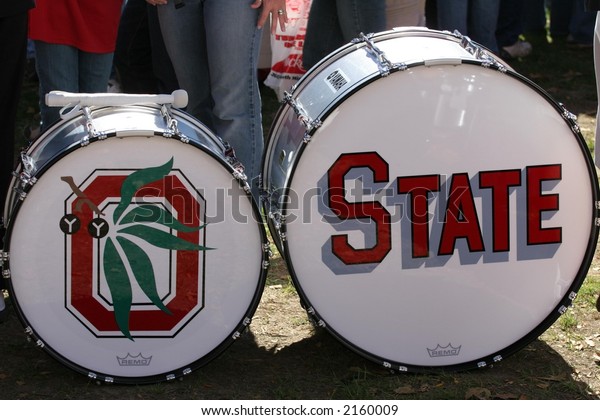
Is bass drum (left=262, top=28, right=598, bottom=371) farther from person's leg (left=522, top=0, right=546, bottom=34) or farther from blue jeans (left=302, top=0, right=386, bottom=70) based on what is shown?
person's leg (left=522, top=0, right=546, bottom=34)

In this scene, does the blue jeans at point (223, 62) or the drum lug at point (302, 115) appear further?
the blue jeans at point (223, 62)

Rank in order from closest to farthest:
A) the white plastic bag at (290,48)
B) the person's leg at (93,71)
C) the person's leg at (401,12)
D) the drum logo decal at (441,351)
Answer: the drum logo decal at (441,351) < the person's leg at (93,71) < the person's leg at (401,12) < the white plastic bag at (290,48)

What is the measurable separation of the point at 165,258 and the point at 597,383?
1.61 meters

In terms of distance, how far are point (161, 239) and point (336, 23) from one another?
2467 mm

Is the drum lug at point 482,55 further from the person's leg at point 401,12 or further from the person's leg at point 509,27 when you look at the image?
the person's leg at point 509,27

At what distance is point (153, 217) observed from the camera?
11.2 feet

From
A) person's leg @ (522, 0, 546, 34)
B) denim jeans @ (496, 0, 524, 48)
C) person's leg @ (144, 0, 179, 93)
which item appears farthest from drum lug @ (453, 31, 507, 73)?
person's leg @ (522, 0, 546, 34)

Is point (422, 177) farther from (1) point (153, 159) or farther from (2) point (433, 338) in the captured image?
(1) point (153, 159)

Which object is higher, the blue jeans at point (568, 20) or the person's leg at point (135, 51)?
the blue jeans at point (568, 20)

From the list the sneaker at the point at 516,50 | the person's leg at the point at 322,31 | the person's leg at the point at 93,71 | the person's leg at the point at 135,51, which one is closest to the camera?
the person's leg at the point at 93,71

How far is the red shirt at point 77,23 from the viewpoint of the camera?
13.7 feet

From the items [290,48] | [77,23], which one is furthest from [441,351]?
[290,48]

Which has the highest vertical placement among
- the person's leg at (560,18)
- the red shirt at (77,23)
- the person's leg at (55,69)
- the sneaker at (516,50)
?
the person's leg at (560,18)

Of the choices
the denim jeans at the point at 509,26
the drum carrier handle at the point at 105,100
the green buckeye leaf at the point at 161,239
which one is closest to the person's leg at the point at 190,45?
the drum carrier handle at the point at 105,100
